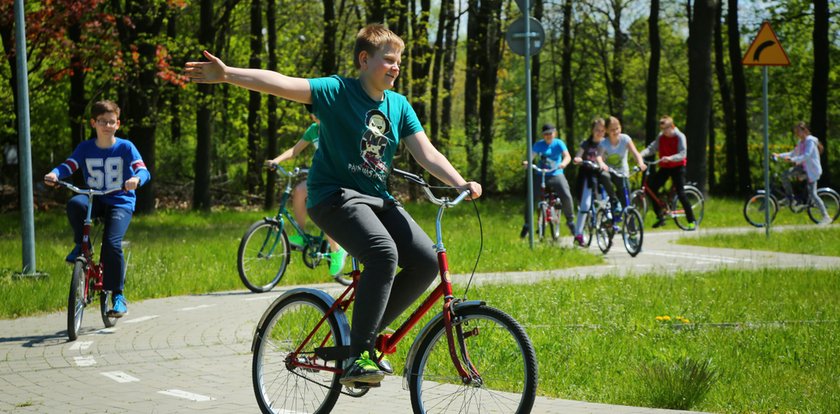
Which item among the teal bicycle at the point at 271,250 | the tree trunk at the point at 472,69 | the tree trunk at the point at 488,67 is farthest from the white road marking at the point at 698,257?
the tree trunk at the point at 488,67

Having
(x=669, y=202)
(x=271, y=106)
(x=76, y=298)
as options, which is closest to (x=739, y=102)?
(x=271, y=106)

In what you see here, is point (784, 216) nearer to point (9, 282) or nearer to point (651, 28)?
point (651, 28)

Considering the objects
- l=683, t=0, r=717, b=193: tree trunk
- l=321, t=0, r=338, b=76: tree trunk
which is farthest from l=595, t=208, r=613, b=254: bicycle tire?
l=321, t=0, r=338, b=76: tree trunk

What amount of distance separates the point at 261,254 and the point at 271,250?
0.11 m

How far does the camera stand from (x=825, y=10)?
3048cm

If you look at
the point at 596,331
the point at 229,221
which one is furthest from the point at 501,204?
the point at 596,331

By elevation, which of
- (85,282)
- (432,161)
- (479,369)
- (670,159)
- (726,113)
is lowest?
(85,282)

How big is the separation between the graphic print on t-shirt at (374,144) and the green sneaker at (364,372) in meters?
0.87

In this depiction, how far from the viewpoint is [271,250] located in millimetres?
11523

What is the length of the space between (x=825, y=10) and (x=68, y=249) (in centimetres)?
2289

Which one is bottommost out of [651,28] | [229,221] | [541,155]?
[229,221]

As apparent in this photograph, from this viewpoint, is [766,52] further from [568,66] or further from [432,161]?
[568,66]

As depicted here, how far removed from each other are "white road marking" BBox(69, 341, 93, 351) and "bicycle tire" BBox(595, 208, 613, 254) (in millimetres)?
8865

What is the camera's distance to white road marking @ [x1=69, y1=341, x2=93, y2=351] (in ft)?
26.8
